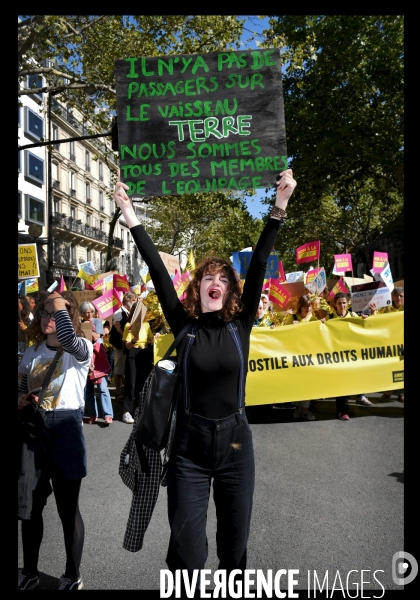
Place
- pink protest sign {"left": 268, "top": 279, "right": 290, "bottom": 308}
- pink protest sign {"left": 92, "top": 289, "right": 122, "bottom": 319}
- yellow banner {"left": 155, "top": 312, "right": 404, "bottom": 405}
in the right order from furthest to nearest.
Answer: pink protest sign {"left": 92, "top": 289, "right": 122, "bottom": 319}, pink protest sign {"left": 268, "top": 279, "right": 290, "bottom": 308}, yellow banner {"left": 155, "top": 312, "right": 404, "bottom": 405}

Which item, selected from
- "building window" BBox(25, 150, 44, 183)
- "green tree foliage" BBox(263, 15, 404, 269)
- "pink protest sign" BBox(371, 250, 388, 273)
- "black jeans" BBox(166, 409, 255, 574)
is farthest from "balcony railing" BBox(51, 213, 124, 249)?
"black jeans" BBox(166, 409, 255, 574)

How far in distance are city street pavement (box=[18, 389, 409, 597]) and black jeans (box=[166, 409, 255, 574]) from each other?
3.07 feet

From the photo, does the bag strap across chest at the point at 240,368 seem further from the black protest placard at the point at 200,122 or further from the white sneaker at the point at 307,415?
the white sneaker at the point at 307,415

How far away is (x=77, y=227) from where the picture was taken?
163ft

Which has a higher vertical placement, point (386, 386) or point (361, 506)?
point (386, 386)

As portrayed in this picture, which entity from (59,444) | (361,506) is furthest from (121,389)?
(59,444)

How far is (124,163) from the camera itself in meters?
3.51

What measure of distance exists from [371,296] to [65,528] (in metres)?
6.20

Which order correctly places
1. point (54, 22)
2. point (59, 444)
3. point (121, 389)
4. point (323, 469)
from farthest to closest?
point (54, 22) → point (121, 389) → point (323, 469) → point (59, 444)

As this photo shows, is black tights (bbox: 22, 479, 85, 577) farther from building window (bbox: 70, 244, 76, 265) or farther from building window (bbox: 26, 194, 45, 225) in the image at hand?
building window (bbox: 70, 244, 76, 265)

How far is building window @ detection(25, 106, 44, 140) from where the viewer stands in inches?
1401

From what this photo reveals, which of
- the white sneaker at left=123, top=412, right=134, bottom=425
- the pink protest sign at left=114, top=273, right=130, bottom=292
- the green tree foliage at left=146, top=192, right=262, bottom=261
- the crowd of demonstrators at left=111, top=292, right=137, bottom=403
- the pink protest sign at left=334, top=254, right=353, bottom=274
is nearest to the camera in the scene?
the white sneaker at left=123, top=412, right=134, bottom=425
